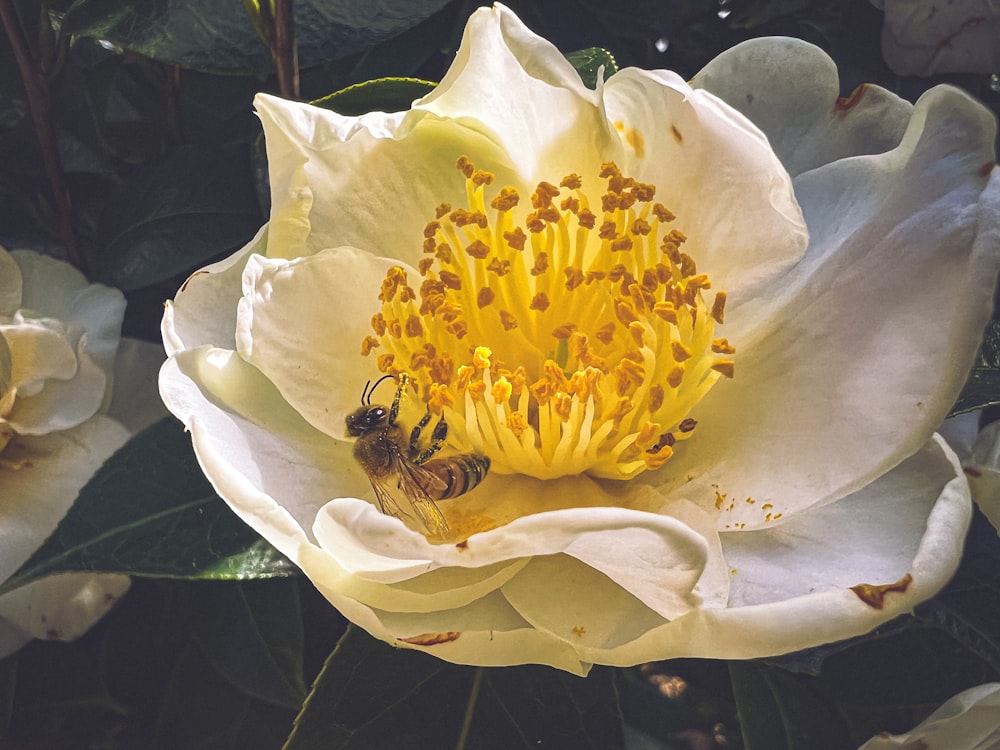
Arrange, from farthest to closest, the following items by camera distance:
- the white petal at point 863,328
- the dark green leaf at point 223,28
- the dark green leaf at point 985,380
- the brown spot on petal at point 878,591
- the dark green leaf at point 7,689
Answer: the dark green leaf at point 7,689 < the dark green leaf at point 223,28 < the dark green leaf at point 985,380 < the white petal at point 863,328 < the brown spot on petal at point 878,591

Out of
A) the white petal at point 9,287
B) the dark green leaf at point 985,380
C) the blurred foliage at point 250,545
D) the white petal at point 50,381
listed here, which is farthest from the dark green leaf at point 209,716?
the dark green leaf at point 985,380

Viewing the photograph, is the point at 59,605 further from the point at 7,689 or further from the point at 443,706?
the point at 443,706

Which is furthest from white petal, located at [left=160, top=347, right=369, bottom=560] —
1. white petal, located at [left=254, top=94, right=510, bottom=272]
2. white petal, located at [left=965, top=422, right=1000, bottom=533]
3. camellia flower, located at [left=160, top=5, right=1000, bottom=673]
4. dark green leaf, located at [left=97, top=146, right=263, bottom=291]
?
white petal, located at [left=965, top=422, right=1000, bottom=533]

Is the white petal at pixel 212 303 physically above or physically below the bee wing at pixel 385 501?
above

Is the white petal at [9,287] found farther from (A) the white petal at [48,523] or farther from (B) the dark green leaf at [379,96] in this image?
(B) the dark green leaf at [379,96]

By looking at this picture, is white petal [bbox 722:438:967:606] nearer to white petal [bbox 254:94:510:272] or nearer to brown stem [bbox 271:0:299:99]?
white petal [bbox 254:94:510:272]

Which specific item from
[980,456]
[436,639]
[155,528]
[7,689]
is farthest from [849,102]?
[7,689]

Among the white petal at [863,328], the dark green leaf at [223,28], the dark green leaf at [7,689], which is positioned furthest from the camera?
the dark green leaf at [7,689]

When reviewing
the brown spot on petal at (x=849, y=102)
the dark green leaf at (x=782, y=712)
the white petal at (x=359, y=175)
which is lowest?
the dark green leaf at (x=782, y=712)

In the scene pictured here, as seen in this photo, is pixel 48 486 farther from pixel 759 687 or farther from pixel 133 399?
pixel 759 687
